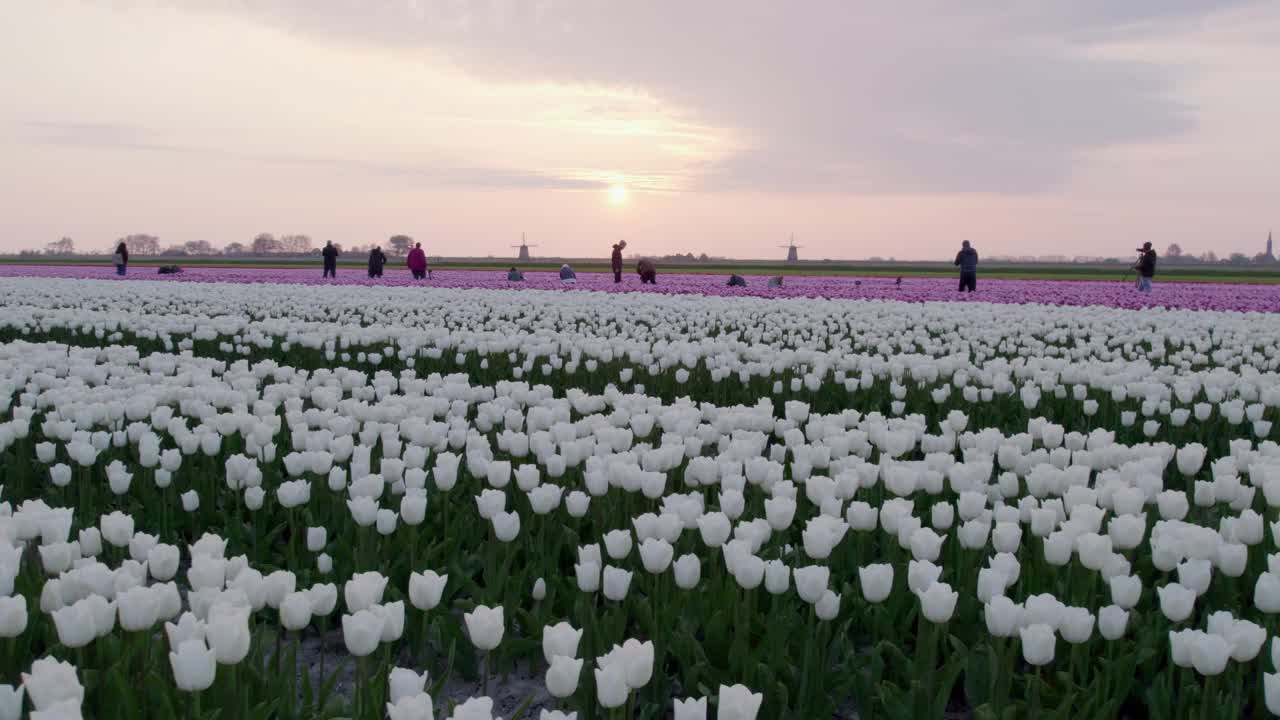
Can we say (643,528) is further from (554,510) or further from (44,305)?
(44,305)

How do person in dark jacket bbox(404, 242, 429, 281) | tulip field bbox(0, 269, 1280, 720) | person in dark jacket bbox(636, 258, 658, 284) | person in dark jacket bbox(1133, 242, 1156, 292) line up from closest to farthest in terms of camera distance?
tulip field bbox(0, 269, 1280, 720) → person in dark jacket bbox(1133, 242, 1156, 292) → person in dark jacket bbox(636, 258, 658, 284) → person in dark jacket bbox(404, 242, 429, 281)

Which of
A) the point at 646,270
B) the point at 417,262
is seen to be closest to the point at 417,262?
the point at 417,262

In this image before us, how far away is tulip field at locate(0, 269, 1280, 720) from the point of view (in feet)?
10.5

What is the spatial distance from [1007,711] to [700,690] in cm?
105

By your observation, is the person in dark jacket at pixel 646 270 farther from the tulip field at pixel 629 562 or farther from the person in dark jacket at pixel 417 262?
the tulip field at pixel 629 562

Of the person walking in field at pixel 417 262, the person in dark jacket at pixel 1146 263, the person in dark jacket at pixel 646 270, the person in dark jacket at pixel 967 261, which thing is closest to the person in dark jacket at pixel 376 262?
the person walking in field at pixel 417 262

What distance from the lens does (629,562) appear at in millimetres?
4668

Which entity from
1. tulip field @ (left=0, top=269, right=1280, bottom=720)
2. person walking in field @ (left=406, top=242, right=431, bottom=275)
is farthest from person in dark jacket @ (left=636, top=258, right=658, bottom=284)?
tulip field @ (left=0, top=269, right=1280, bottom=720)

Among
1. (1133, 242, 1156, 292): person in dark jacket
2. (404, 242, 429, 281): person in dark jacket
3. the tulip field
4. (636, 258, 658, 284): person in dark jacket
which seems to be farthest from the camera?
(404, 242, 429, 281): person in dark jacket

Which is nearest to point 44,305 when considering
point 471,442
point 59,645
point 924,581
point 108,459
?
point 108,459

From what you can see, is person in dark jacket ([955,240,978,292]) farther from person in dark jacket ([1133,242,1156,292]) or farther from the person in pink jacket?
the person in pink jacket

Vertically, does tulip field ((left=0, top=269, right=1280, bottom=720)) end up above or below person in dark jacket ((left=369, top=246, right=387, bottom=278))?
below

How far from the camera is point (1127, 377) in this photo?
30.1ft

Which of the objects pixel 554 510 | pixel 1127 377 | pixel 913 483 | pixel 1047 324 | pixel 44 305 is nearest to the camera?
pixel 913 483
